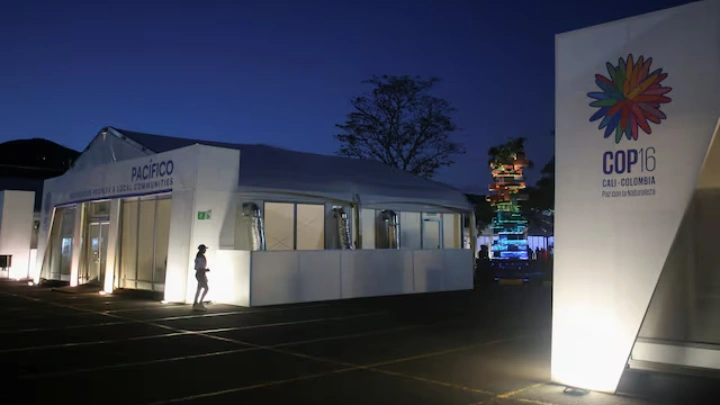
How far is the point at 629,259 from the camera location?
6.68 m

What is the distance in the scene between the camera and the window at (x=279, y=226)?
2125 centimetres

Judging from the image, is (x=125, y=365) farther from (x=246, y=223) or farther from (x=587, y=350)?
(x=246, y=223)

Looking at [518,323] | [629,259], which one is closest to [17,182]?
[518,323]

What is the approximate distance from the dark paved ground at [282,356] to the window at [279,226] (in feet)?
18.1

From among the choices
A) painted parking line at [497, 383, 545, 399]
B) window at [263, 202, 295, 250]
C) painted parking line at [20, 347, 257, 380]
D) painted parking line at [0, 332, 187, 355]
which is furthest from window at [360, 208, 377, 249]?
painted parking line at [497, 383, 545, 399]

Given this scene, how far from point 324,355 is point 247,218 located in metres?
10.5

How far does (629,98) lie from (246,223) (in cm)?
1412

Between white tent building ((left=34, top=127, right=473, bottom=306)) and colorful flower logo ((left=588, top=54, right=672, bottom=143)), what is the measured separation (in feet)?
35.5

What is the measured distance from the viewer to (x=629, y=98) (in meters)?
6.84

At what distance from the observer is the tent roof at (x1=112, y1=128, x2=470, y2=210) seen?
66.6ft

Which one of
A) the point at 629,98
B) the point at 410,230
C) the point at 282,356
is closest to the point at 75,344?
the point at 282,356

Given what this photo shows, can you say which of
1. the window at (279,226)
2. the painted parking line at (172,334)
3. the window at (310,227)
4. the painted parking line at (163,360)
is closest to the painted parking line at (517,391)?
the painted parking line at (163,360)

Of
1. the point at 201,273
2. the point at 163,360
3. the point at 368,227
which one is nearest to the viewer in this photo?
the point at 163,360

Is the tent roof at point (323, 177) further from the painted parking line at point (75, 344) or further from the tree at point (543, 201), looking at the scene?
the tree at point (543, 201)
